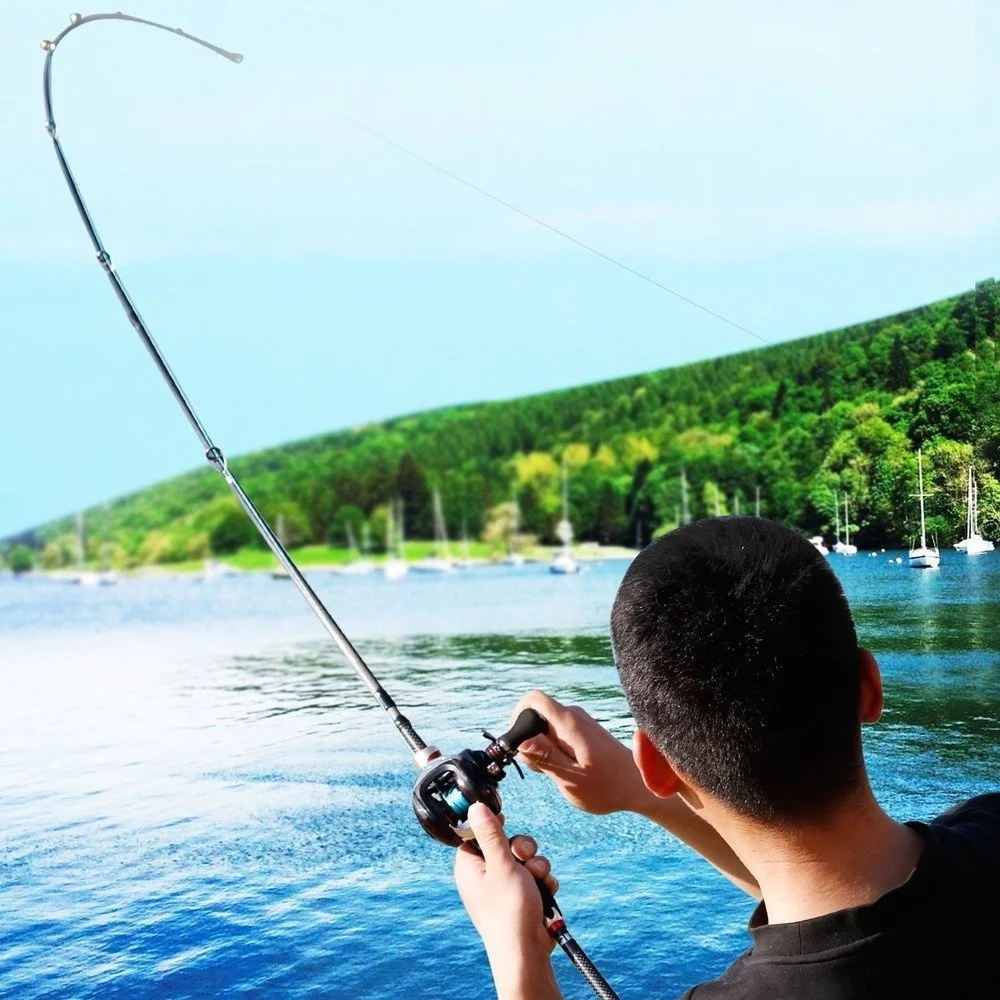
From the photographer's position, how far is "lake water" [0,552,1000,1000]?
15.4ft

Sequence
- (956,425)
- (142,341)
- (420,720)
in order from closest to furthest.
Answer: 1. (142,341)
2. (956,425)
3. (420,720)

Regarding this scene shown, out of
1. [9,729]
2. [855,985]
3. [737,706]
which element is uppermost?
[737,706]

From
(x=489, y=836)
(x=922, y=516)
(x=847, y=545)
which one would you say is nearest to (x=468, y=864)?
(x=489, y=836)

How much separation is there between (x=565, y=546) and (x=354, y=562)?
6405 millimetres

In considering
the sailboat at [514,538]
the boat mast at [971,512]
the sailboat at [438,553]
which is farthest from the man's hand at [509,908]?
the sailboat at [438,553]

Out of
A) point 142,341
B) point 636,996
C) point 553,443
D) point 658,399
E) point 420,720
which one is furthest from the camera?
point 553,443

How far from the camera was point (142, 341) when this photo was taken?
256 cm

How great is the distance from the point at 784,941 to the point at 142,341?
2049mm

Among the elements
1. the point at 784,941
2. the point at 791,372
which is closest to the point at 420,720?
the point at 784,941

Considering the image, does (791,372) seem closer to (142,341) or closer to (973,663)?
(973,663)

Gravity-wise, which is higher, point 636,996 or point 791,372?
point 791,372

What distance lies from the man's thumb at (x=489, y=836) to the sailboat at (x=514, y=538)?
2745 cm

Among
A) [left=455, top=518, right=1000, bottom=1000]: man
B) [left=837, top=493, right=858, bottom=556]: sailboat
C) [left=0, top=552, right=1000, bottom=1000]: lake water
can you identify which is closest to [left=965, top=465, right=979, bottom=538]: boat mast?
[left=0, top=552, right=1000, bottom=1000]: lake water

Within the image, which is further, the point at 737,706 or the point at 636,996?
the point at 636,996
